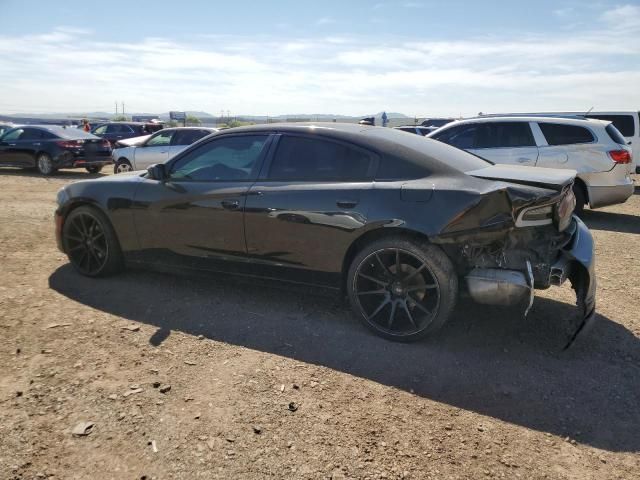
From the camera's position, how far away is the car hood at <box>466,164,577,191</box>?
3250 millimetres

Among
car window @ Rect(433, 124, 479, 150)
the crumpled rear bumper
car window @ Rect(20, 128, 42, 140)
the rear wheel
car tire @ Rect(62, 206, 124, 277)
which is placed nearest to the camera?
the crumpled rear bumper

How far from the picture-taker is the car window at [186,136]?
43.3ft

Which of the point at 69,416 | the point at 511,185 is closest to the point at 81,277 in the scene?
the point at 69,416

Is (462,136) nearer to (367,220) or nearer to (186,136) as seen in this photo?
(367,220)

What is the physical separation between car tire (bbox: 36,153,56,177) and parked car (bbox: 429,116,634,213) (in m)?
11.2

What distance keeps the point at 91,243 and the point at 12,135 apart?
12.9 m

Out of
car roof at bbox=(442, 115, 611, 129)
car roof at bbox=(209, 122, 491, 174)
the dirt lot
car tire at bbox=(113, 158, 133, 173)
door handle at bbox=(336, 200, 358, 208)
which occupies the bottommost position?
the dirt lot

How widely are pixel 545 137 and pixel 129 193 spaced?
6991mm

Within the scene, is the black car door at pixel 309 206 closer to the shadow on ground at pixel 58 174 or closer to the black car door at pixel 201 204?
the black car door at pixel 201 204

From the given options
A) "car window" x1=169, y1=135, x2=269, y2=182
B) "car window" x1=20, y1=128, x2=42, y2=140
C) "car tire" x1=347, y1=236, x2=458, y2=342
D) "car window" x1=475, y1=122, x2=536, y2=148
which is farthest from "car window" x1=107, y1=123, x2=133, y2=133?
"car tire" x1=347, y1=236, x2=458, y2=342

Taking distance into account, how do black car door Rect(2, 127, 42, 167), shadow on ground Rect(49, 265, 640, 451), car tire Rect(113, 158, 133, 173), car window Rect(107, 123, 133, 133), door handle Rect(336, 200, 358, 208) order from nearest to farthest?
shadow on ground Rect(49, 265, 640, 451)
door handle Rect(336, 200, 358, 208)
car tire Rect(113, 158, 133, 173)
black car door Rect(2, 127, 42, 167)
car window Rect(107, 123, 133, 133)

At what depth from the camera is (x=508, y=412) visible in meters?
2.80

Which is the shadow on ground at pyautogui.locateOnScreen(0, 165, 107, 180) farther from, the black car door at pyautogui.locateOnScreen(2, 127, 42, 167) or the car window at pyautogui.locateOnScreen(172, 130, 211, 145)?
the car window at pyautogui.locateOnScreen(172, 130, 211, 145)

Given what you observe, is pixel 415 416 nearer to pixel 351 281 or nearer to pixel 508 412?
pixel 508 412
